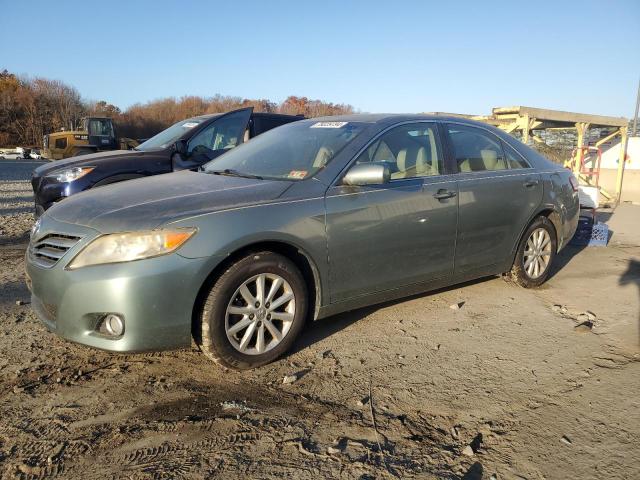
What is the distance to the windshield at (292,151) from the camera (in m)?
3.86

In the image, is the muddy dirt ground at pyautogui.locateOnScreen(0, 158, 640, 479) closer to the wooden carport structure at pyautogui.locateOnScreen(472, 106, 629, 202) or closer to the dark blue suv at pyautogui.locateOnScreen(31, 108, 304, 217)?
the dark blue suv at pyautogui.locateOnScreen(31, 108, 304, 217)

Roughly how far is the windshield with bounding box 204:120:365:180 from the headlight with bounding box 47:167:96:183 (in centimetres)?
225

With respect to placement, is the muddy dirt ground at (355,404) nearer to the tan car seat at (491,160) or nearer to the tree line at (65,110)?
the tan car seat at (491,160)

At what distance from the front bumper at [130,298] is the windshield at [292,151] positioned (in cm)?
114

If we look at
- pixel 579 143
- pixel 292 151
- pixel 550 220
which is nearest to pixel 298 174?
pixel 292 151

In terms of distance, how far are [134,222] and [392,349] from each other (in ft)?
6.50

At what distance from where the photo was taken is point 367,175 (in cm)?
361

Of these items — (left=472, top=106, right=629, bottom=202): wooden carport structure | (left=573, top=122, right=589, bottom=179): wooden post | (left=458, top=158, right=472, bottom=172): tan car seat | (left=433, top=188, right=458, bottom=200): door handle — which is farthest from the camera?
(left=573, top=122, right=589, bottom=179): wooden post

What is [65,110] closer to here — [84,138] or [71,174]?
[84,138]

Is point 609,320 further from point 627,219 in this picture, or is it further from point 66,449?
point 627,219

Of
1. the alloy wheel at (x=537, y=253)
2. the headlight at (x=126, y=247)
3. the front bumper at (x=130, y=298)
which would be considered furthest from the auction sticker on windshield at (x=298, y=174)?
the alloy wheel at (x=537, y=253)

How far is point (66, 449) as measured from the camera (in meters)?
2.42

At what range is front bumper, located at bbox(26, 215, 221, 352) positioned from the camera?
2.86 meters

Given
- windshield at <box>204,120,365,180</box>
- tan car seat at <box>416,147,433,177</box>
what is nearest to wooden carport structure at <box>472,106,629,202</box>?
tan car seat at <box>416,147,433,177</box>
